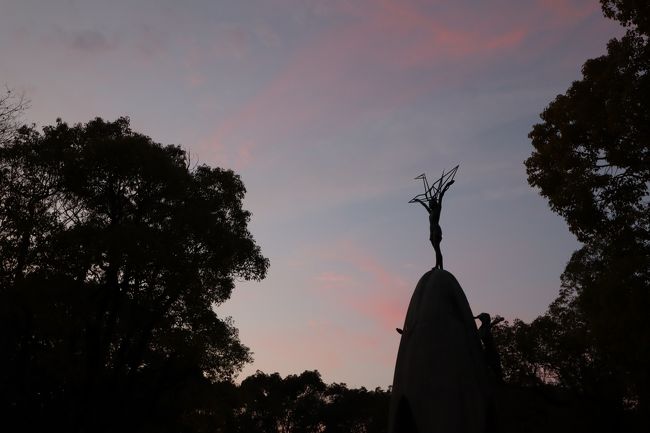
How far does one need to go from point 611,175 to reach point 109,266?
14.1 meters

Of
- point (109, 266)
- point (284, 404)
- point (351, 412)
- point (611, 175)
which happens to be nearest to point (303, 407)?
point (284, 404)

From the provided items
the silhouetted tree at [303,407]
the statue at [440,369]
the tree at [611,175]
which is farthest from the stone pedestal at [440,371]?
the silhouetted tree at [303,407]

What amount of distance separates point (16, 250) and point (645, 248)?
16.7 m

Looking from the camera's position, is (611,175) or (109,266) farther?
(109,266)

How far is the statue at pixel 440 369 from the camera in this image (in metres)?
8.76

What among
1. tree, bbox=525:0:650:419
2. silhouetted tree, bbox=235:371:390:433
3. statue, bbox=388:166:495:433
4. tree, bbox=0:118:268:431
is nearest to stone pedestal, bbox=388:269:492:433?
statue, bbox=388:166:495:433

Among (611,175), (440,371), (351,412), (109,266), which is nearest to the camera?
(440,371)

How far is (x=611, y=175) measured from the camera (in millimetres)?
13258

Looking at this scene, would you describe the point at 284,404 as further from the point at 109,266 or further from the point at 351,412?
the point at 109,266

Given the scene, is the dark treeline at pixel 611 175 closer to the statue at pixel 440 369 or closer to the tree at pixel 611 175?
the tree at pixel 611 175

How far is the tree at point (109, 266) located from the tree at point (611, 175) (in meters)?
10.2

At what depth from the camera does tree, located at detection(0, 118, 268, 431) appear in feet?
51.2

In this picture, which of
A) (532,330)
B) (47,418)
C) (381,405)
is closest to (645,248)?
(47,418)

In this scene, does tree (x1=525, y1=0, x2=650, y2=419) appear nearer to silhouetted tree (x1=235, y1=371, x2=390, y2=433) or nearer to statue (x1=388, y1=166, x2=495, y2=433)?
statue (x1=388, y1=166, x2=495, y2=433)
